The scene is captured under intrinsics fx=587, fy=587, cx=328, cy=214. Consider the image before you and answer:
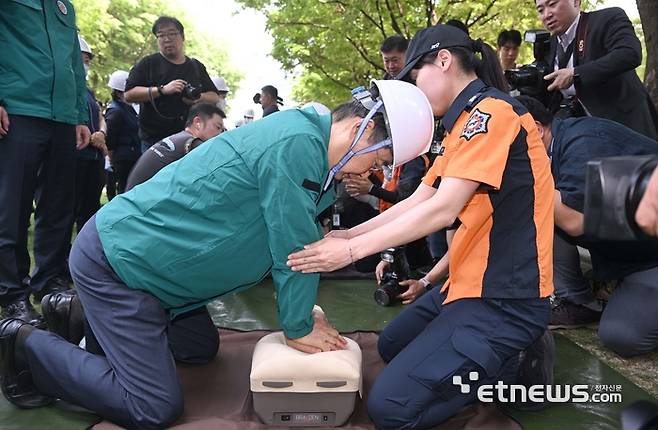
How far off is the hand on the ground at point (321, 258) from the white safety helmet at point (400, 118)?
0.32 metres

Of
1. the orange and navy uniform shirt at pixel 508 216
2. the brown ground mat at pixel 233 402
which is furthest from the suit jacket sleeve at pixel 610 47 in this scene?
the brown ground mat at pixel 233 402

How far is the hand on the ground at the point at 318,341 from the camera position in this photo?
6.91 feet

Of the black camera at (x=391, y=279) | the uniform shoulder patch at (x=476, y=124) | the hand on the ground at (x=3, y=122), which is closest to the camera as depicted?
the uniform shoulder patch at (x=476, y=124)

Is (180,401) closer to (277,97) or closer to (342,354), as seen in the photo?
(342,354)

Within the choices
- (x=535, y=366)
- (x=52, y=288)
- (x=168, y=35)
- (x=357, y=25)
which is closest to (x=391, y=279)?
(x=535, y=366)

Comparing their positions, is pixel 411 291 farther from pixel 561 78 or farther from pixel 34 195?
pixel 34 195

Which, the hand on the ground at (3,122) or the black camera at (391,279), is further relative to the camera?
the black camera at (391,279)

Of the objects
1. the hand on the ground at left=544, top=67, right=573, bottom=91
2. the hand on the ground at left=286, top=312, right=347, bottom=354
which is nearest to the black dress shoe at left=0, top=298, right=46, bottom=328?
the hand on the ground at left=286, top=312, right=347, bottom=354

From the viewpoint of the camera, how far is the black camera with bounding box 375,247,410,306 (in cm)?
350

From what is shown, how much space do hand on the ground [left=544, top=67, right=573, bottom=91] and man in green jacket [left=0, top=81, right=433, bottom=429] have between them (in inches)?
64.8

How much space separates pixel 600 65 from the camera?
3.31 metres

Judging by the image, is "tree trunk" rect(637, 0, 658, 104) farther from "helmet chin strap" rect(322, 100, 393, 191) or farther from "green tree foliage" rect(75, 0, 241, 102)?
"green tree foliage" rect(75, 0, 241, 102)

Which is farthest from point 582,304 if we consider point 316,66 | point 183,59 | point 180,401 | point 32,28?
point 316,66

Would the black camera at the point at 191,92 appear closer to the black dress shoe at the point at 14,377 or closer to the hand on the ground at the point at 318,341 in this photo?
the black dress shoe at the point at 14,377
